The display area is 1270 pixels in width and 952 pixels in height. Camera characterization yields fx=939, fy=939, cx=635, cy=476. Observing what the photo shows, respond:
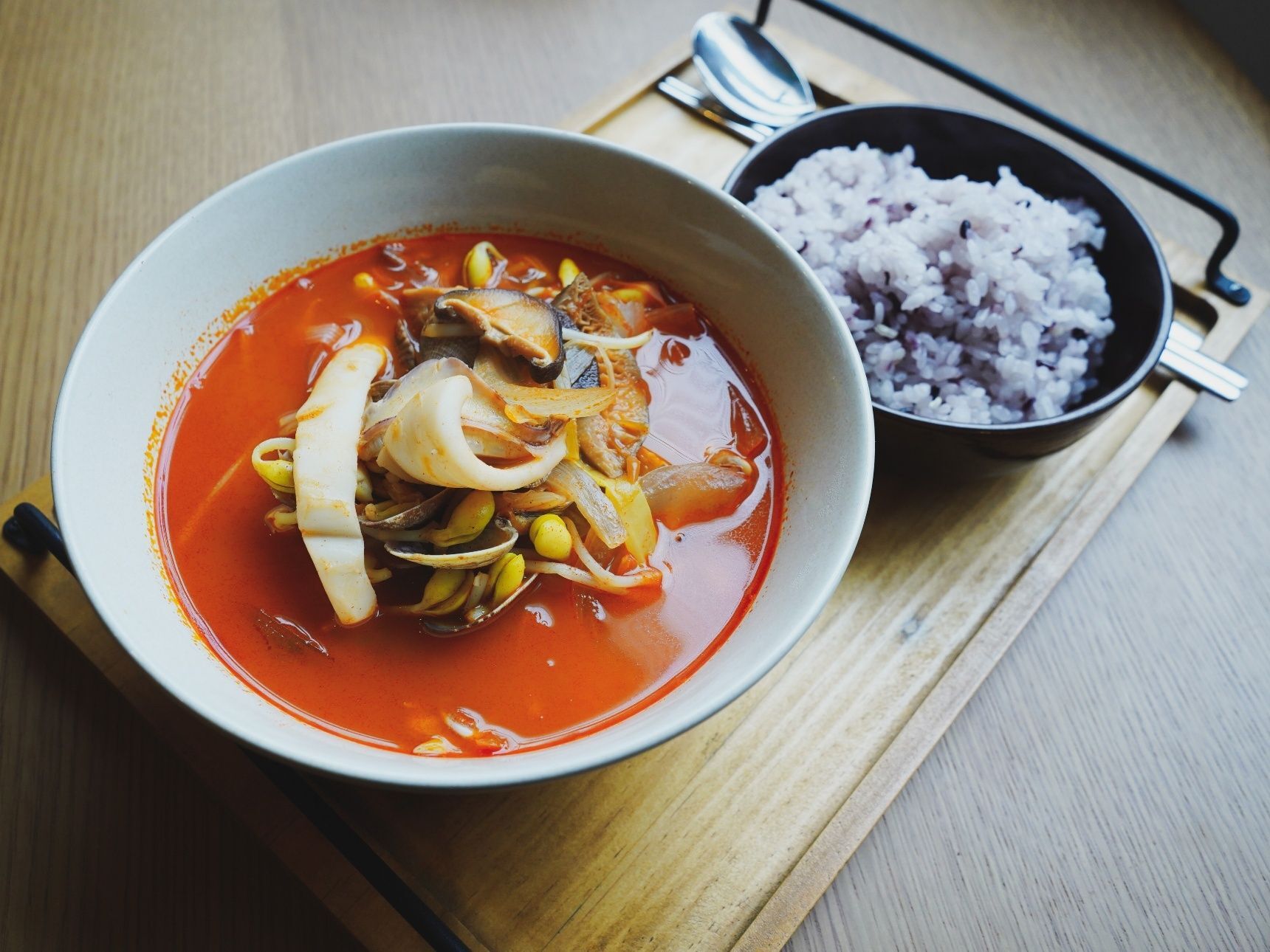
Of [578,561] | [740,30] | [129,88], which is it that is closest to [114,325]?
[578,561]

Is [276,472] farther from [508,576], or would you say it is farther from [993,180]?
[993,180]

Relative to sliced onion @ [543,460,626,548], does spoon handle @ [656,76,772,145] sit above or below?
above

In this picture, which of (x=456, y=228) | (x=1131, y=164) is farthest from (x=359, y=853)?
(x=1131, y=164)

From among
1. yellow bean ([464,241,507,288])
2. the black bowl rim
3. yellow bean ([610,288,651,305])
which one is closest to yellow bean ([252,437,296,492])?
yellow bean ([464,241,507,288])

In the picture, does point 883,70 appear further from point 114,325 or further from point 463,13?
point 114,325

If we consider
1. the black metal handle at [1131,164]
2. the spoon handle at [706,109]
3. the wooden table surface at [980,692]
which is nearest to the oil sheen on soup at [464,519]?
the wooden table surface at [980,692]

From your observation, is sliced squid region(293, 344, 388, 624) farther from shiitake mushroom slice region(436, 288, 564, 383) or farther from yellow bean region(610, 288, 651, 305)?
yellow bean region(610, 288, 651, 305)

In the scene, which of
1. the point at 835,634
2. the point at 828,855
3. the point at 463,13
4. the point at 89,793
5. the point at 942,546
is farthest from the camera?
the point at 463,13
